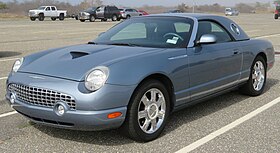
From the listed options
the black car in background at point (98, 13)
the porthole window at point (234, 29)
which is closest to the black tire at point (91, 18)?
the black car in background at point (98, 13)

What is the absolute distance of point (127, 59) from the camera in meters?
3.98

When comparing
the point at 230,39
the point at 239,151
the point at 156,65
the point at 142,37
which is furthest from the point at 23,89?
the point at 230,39

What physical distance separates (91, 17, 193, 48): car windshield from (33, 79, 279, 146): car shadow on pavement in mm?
1034

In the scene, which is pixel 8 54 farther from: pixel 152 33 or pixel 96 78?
pixel 96 78

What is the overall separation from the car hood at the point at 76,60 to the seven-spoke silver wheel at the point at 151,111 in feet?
1.66

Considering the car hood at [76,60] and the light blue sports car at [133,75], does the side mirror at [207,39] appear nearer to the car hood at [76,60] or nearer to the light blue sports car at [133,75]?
the light blue sports car at [133,75]

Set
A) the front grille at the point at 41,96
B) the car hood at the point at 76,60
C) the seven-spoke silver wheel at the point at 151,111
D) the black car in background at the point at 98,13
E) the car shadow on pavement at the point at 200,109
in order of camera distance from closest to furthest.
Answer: the front grille at the point at 41,96, the car hood at the point at 76,60, the seven-spoke silver wheel at the point at 151,111, the car shadow on pavement at the point at 200,109, the black car in background at the point at 98,13

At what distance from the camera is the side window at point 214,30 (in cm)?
523

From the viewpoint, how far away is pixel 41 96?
149 inches

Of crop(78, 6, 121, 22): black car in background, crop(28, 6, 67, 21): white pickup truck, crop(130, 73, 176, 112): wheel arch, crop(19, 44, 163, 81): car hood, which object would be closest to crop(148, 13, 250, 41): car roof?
crop(19, 44, 163, 81): car hood

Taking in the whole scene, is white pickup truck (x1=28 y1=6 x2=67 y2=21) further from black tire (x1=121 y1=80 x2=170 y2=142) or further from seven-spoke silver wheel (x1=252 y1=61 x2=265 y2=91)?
black tire (x1=121 y1=80 x2=170 y2=142)

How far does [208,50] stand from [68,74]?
2062 mm

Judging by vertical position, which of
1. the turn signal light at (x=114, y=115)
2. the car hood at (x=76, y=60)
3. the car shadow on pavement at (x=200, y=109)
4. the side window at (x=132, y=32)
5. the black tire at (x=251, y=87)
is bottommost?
the car shadow on pavement at (x=200, y=109)

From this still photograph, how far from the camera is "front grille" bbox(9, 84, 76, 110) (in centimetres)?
366
